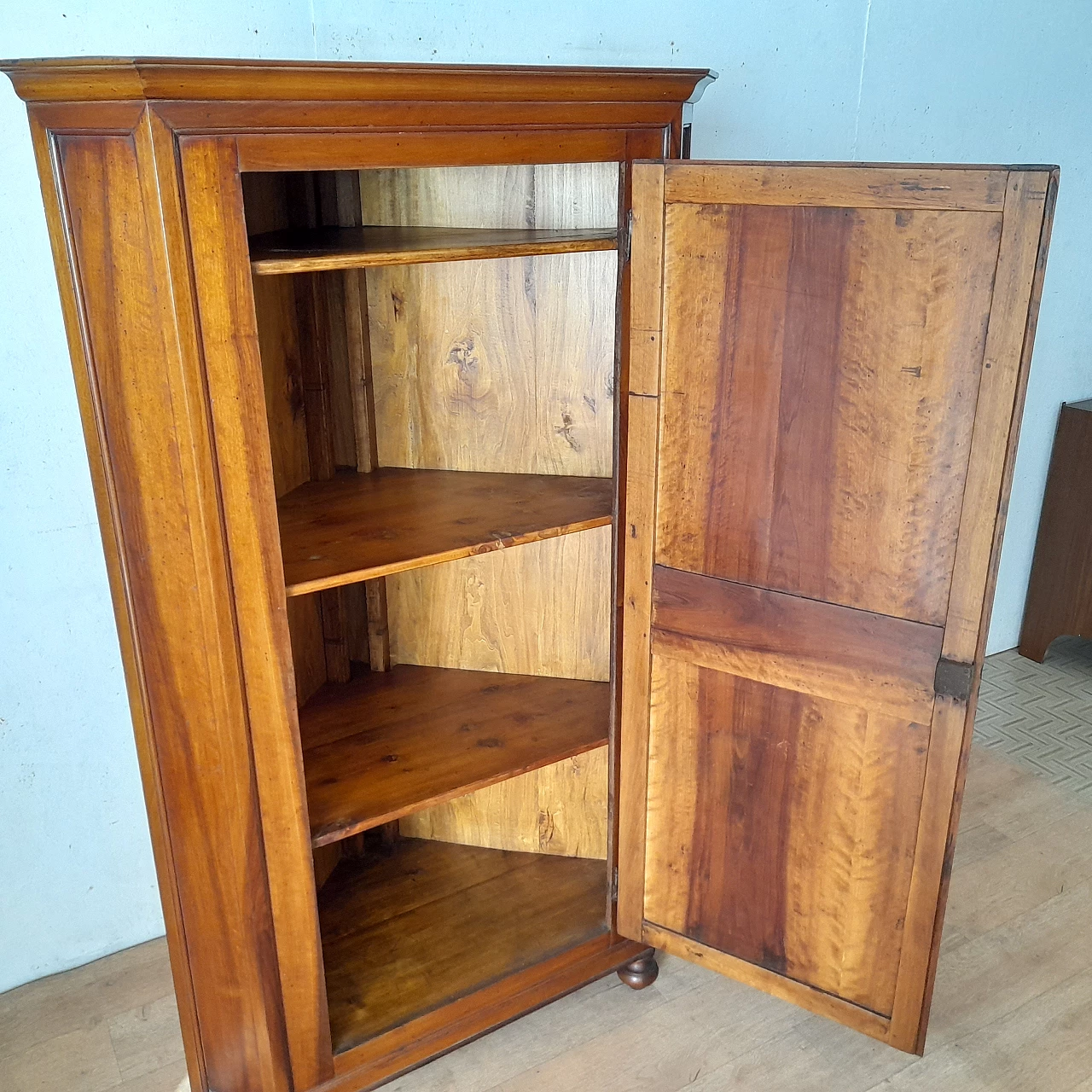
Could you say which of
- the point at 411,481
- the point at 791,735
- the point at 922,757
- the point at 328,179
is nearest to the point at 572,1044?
the point at 791,735

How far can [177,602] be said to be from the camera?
1.35 meters

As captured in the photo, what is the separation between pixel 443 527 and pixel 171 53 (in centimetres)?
87

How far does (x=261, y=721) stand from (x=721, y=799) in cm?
77

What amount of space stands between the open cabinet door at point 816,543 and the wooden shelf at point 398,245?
148 millimetres

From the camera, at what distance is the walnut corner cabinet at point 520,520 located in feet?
4.11

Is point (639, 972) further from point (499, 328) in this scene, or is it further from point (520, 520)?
point (499, 328)

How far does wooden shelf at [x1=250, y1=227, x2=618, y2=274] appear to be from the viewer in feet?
4.23

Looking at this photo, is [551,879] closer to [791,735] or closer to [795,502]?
[791,735]

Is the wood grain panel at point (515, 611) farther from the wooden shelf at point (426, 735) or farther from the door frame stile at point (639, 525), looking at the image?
the door frame stile at point (639, 525)

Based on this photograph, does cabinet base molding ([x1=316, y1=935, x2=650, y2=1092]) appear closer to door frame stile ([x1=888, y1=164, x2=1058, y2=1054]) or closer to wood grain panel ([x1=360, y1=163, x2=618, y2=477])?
door frame stile ([x1=888, y1=164, x2=1058, y2=1054])

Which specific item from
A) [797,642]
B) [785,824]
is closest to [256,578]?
[797,642]

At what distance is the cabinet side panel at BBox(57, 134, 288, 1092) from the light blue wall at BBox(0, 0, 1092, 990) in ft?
1.69

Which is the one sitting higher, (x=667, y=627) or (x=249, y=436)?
(x=249, y=436)

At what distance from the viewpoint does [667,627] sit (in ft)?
5.42
